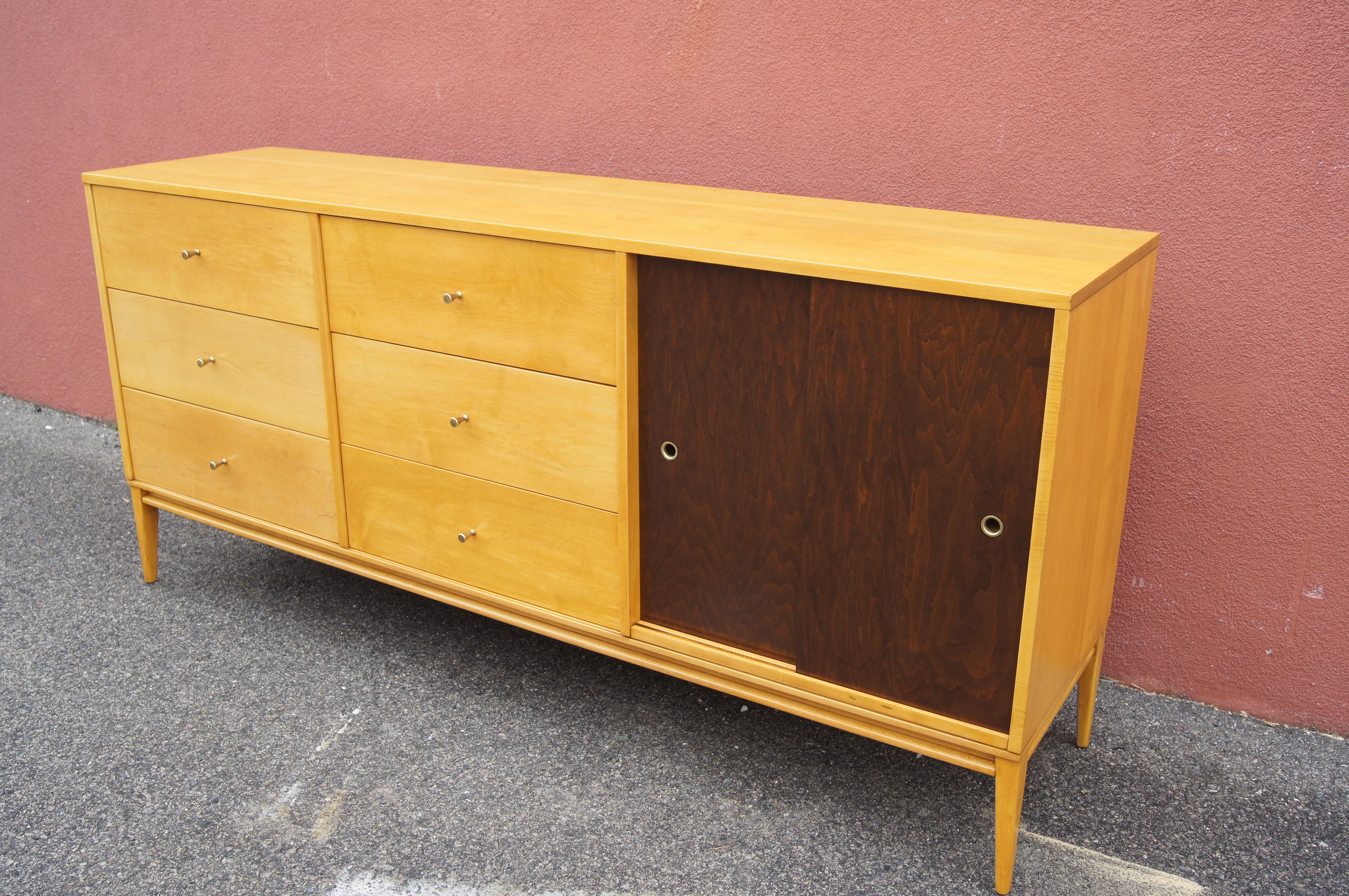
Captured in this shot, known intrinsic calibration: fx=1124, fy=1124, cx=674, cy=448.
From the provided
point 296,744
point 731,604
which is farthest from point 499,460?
point 296,744

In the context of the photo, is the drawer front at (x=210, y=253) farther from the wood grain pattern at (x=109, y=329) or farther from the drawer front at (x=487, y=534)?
the drawer front at (x=487, y=534)

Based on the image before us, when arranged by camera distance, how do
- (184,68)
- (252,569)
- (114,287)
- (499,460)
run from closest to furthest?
(499,460) → (114,287) → (252,569) → (184,68)

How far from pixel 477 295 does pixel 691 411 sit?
443 mm

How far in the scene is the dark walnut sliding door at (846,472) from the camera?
61.4 inches

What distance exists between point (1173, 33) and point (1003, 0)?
304 mm

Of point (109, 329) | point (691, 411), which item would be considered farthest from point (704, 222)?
point (109, 329)

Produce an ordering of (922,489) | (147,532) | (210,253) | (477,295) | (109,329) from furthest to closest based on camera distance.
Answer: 1. (147,532)
2. (109,329)
3. (210,253)
4. (477,295)
5. (922,489)

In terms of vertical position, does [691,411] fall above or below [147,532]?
above

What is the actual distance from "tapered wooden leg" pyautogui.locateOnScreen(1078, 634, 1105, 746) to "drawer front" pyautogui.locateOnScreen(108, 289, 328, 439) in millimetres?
1542

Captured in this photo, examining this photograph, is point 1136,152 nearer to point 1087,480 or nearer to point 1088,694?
point 1087,480

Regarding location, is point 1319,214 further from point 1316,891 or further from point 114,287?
point 114,287

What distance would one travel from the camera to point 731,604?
75.2 inches

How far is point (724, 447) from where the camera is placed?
5.98ft

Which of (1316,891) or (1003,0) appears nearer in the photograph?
(1316,891)
